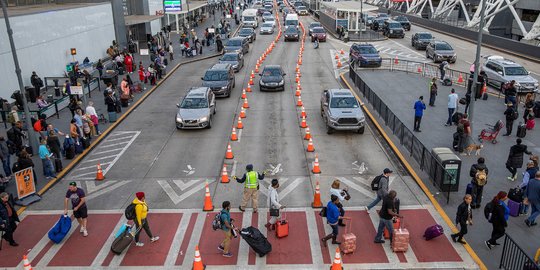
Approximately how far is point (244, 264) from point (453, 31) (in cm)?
5537

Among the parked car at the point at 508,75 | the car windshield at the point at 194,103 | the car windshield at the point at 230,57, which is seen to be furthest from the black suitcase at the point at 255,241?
the car windshield at the point at 230,57

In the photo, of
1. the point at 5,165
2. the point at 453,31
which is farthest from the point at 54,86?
the point at 453,31

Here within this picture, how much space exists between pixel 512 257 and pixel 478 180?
3.21 meters

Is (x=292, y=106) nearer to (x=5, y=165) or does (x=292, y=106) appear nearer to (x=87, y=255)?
(x=5, y=165)

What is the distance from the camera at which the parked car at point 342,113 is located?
21.2 meters

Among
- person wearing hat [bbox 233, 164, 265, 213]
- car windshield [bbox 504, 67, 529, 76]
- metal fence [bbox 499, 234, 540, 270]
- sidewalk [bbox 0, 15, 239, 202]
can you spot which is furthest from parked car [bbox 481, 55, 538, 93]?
sidewalk [bbox 0, 15, 239, 202]

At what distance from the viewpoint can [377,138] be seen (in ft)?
70.1

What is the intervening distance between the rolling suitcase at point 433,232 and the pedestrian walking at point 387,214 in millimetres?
976

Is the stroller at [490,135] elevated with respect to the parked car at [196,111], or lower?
lower

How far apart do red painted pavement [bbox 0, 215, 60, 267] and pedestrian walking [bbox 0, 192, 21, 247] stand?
25 centimetres

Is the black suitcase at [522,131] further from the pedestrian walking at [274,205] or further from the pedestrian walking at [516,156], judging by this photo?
the pedestrian walking at [274,205]

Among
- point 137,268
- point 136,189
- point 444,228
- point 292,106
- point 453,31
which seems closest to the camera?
point 137,268

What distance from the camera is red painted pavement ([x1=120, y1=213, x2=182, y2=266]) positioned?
1173 centimetres

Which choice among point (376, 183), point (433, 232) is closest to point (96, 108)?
point (376, 183)
